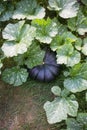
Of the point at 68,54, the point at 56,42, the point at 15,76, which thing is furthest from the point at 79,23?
the point at 15,76

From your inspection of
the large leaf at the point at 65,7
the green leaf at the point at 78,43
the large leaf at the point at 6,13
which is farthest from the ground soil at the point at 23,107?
the large leaf at the point at 65,7

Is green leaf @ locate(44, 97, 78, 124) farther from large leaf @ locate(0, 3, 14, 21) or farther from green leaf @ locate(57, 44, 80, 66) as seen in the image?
large leaf @ locate(0, 3, 14, 21)

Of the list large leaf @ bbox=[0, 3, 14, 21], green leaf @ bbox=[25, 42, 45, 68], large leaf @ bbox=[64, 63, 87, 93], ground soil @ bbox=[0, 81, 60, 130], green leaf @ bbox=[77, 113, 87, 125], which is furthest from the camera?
large leaf @ bbox=[0, 3, 14, 21]

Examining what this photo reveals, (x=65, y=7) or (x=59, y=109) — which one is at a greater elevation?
(x=65, y=7)

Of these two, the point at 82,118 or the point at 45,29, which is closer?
the point at 82,118

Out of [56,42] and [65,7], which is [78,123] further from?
[65,7]

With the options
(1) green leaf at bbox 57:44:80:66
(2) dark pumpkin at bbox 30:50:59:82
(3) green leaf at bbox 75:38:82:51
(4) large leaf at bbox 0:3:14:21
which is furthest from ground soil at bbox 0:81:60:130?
(4) large leaf at bbox 0:3:14:21

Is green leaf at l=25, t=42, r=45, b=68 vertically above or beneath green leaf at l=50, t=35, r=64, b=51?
beneath
